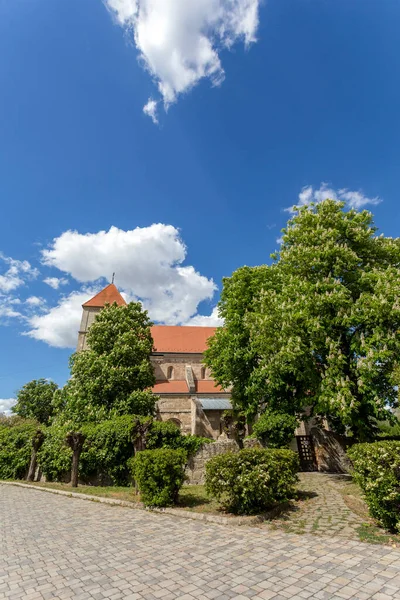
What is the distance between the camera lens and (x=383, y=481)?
20.6 ft

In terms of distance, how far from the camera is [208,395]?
31.9 metres

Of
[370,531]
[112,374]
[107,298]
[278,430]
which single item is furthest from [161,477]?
[107,298]

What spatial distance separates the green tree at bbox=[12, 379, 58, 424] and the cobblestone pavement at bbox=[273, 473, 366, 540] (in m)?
42.3

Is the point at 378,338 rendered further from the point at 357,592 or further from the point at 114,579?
the point at 114,579

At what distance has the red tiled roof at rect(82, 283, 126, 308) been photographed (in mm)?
37531

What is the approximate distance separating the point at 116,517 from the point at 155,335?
103 feet

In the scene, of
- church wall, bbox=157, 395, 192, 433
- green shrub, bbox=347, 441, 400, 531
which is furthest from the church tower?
green shrub, bbox=347, 441, 400, 531

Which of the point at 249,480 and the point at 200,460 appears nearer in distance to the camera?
the point at 249,480

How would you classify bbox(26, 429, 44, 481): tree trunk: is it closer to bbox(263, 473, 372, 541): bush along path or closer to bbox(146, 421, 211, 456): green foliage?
bbox(146, 421, 211, 456): green foliage

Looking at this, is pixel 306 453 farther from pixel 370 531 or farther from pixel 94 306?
pixel 94 306

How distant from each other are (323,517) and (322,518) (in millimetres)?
104

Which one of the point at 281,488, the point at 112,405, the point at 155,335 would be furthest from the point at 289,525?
the point at 155,335

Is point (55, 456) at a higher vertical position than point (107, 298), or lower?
lower

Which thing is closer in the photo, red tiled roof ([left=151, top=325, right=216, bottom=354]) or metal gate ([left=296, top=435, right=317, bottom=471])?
metal gate ([left=296, top=435, right=317, bottom=471])
